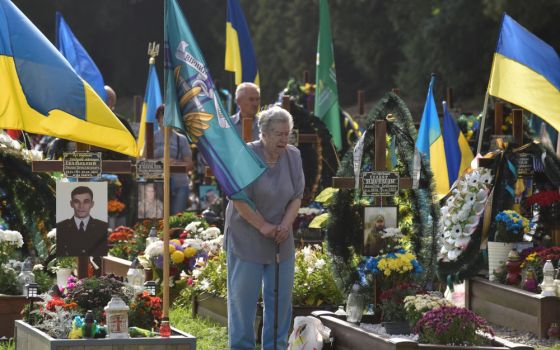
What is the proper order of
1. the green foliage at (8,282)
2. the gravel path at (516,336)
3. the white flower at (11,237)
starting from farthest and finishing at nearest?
the white flower at (11,237) < the green foliage at (8,282) < the gravel path at (516,336)

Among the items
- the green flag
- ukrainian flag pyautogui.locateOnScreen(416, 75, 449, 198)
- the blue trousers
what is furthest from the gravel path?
the green flag

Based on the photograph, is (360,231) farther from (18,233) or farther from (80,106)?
(18,233)

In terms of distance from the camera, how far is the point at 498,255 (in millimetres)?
11883

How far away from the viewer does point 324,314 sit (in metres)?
9.77

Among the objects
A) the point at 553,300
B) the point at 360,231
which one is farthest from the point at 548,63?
the point at 360,231

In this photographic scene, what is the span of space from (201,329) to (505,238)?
2.90 m

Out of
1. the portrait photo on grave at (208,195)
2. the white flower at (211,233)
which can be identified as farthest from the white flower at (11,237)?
the portrait photo on grave at (208,195)

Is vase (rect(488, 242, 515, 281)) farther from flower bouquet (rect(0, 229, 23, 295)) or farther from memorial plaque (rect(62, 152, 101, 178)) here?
flower bouquet (rect(0, 229, 23, 295))

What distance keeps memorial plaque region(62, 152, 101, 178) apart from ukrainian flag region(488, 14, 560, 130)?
4527 mm

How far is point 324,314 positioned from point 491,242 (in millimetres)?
2741

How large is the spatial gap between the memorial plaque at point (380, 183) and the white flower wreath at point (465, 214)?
109 inches

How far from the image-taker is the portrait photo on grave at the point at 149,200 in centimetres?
1362

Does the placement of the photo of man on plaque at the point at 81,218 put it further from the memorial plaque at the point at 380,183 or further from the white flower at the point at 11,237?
the memorial plaque at the point at 380,183

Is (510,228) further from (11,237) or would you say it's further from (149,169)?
(11,237)
